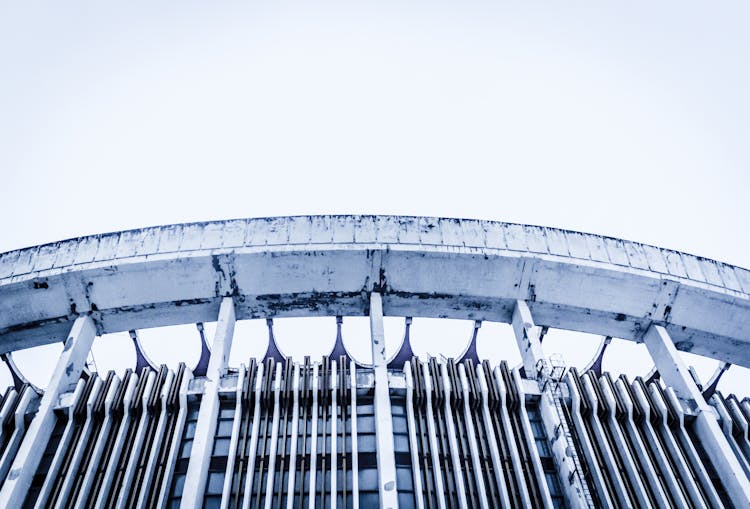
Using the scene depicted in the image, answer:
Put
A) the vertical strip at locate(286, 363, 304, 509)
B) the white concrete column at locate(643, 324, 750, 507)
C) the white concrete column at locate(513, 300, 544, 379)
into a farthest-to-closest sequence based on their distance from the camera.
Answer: the white concrete column at locate(513, 300, 544, 379) < the white concrete column at locate(643, 324, 750, 507) < the vertical strip at locate(286, 363, 304, 509)

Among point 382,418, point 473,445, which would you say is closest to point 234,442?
point 382,418

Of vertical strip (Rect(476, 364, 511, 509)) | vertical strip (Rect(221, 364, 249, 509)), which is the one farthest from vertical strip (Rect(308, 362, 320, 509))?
vertical strip (Rect(476, 364, 511, 509))

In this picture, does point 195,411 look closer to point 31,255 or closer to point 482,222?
point 31,255

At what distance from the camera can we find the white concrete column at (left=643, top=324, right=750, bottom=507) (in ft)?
36.1

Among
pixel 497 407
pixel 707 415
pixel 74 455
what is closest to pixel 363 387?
pixel 497 407

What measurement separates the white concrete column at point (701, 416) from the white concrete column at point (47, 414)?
1329 centimetres

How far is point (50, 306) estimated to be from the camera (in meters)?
14.0

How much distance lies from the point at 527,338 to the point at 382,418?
435 cm

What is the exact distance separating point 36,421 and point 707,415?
541 inches

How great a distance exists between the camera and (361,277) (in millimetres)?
14289

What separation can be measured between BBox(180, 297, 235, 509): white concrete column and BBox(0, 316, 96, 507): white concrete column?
2993mm

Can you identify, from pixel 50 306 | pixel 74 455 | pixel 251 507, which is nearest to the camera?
pixel 251 507

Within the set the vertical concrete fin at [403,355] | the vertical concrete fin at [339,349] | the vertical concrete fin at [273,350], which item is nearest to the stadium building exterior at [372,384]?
the vertical concrete fin at [403,355]

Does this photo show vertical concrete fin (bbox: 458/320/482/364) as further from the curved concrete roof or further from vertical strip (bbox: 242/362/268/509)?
vertical strip (bbox: 242/362/268/509)
